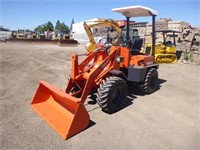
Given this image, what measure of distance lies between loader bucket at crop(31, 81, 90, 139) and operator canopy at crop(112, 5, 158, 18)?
9.87 feet

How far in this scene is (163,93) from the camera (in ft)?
20.2

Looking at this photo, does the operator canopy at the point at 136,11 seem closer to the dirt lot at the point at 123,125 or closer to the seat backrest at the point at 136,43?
the seat backrest at the point at 136,43

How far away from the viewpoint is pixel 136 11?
5809 millimetres

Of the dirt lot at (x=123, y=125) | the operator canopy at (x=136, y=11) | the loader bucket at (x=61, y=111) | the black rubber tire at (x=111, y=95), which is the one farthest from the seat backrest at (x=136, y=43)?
the loader bucket at (x=61, y=111)

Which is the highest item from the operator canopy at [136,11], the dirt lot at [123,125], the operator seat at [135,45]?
the operator canopy at [136,11]

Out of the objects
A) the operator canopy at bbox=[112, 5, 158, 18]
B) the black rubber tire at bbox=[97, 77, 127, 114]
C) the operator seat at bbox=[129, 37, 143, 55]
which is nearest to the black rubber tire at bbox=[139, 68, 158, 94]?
the operator seat at bbox=[129, 37, 143, 55]

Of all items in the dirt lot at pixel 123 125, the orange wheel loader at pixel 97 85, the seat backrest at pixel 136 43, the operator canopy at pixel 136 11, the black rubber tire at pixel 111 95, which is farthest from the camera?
the seat backrest at pixel 136 43

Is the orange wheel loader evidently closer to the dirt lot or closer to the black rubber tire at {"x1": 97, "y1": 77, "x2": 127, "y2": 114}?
the black rubber tire at {"x1": 97, "y1": 77, "x2": 127, "y2": 114}

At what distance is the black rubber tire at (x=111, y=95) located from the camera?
4.32 metres

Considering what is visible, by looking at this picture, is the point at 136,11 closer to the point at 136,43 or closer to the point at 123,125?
the point at 136,43

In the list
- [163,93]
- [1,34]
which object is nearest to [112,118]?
[163,93]

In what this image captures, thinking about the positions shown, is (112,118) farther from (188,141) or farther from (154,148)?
(188,141)

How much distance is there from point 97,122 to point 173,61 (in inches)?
396

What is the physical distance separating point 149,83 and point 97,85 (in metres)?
1.83
